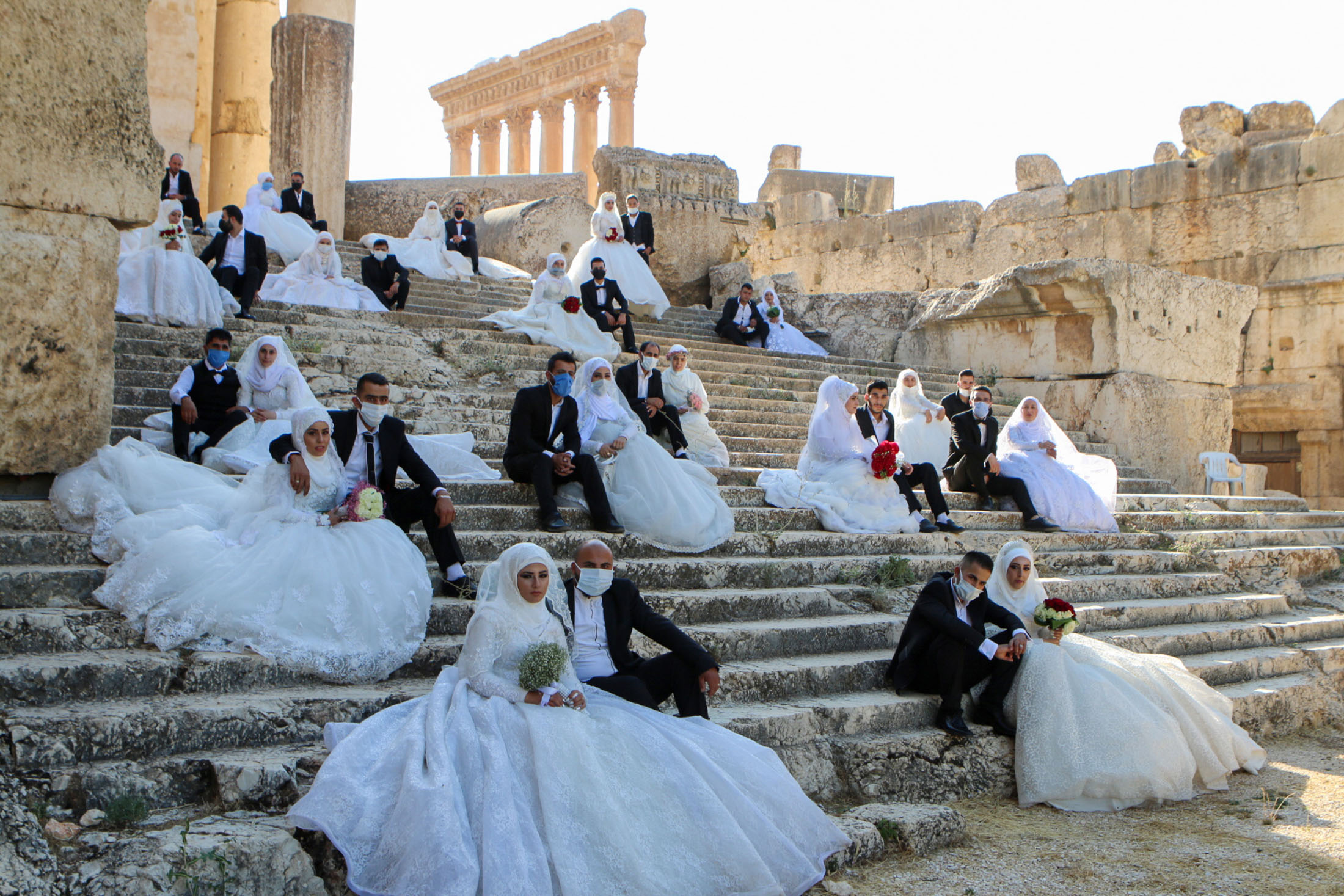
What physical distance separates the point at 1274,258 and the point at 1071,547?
→ 7.92 meters

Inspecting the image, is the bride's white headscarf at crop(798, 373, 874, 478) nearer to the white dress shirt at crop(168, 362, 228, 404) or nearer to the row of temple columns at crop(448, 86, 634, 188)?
the white dress shirt at crop(168, 362, 228, 404)

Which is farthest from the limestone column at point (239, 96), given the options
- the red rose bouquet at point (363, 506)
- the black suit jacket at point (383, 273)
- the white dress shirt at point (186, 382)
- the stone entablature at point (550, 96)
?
the red rose bouquet at point (363, 506)

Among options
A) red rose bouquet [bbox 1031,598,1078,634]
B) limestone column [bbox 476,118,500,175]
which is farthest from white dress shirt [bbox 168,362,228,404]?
limestone column [bbox 476,118,500,175]

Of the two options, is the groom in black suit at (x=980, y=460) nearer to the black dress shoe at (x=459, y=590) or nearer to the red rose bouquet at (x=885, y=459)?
the red rose bouquet at (x=885, y=459)

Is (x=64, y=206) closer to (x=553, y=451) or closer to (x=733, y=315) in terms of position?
(x=553, y=451)

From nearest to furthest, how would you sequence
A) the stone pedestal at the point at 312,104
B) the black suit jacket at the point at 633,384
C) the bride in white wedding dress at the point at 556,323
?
the black suit jacket at the point at 633,384 → the bride in white wedding dress at the point at 556,323 → the stone pedestal at the point at 312,104

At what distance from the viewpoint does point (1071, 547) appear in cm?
841

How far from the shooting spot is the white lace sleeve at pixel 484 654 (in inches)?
156

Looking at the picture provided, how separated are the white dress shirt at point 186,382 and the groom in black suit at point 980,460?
17.6ft

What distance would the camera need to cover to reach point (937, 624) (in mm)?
5387

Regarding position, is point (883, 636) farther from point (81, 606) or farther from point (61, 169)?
point (61, 169)

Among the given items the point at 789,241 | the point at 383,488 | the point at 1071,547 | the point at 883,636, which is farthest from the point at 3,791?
the point at 789,241

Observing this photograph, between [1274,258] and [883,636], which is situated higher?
[1274,258]

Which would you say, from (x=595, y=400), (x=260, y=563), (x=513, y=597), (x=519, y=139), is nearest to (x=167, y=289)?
(x=595, y=400)
